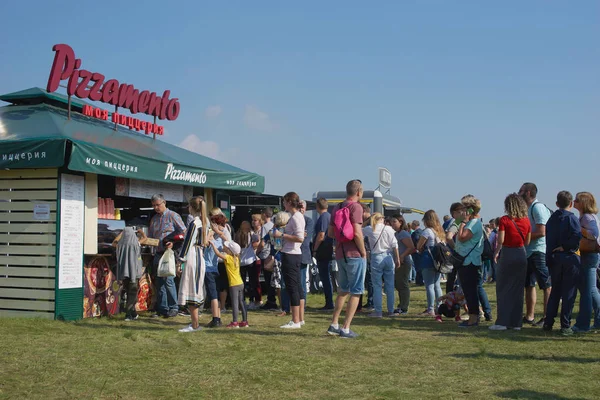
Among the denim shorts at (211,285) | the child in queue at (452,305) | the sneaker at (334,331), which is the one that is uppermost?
the denim shorts at (211,285)

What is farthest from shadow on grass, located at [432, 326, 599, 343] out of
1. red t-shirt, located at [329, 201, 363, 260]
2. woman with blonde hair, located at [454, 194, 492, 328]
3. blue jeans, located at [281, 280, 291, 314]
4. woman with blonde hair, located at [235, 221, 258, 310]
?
woman with blonde hair, located at [235, 221, 258, 310]

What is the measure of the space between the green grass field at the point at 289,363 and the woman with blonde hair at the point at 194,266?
0.40 m

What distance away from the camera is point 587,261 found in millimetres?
7719

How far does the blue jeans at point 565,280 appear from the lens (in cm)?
764

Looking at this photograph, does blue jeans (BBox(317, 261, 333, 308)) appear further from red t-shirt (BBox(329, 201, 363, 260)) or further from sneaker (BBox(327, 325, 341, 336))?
red t-shirt (BBox(329, 201, 363, 260))

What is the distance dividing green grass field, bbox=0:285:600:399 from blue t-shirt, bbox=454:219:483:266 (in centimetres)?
93

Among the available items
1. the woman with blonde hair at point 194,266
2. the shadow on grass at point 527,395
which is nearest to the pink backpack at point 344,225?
the woman with blonde hair at point 194,266

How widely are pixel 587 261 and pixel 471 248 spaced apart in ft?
4.59

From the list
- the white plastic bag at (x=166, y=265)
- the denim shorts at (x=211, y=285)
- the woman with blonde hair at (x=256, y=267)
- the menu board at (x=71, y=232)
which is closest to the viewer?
the denim shorts at (x=211, y=285)

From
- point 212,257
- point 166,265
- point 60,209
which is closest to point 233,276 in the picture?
point 212,257

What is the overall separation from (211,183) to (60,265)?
3454 mm

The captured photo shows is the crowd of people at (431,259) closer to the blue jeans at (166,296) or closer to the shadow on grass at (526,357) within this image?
the blue jeans at (166,296)

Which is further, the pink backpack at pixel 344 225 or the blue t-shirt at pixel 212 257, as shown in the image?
the blue t-shirt at pixel 212 257

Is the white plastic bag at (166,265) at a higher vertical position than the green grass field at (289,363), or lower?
higher
